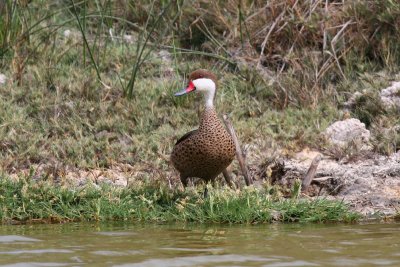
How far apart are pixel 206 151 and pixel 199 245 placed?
62.4 inches

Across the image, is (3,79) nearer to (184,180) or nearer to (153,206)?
(184,180)

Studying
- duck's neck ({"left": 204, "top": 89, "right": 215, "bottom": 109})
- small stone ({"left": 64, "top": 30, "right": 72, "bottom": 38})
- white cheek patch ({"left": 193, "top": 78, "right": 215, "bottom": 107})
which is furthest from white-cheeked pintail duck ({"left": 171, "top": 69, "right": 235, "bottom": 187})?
small stone ({"left": 64, "top": 30, "right": 72, "bottom": 38})

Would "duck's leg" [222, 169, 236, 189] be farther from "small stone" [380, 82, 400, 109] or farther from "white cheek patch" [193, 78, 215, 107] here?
"small stone" [380, 82, 400, 109]

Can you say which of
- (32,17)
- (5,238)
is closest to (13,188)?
(5,238)

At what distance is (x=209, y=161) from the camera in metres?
7.84

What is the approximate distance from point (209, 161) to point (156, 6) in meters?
3.92

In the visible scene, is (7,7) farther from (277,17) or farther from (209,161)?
(209,161)

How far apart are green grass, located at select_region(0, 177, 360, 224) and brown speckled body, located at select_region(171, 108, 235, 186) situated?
0.30 m

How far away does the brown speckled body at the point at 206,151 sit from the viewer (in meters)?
7.83

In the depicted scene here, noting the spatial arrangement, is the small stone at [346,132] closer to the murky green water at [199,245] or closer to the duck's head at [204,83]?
the duck's head at [204,83]

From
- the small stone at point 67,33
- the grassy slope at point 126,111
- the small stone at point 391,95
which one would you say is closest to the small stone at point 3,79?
the grassy slope at point 126,111

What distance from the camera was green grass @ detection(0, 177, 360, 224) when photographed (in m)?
7.29

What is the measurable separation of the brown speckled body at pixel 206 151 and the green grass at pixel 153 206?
30 centimetres

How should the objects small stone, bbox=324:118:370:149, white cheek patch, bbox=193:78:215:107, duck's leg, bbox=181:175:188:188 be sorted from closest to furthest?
duck's leg, bbox=181:175:188:188 < white cheek patch, bbox=193:78:215:107 < small stone, bbox=324:118:370:149
